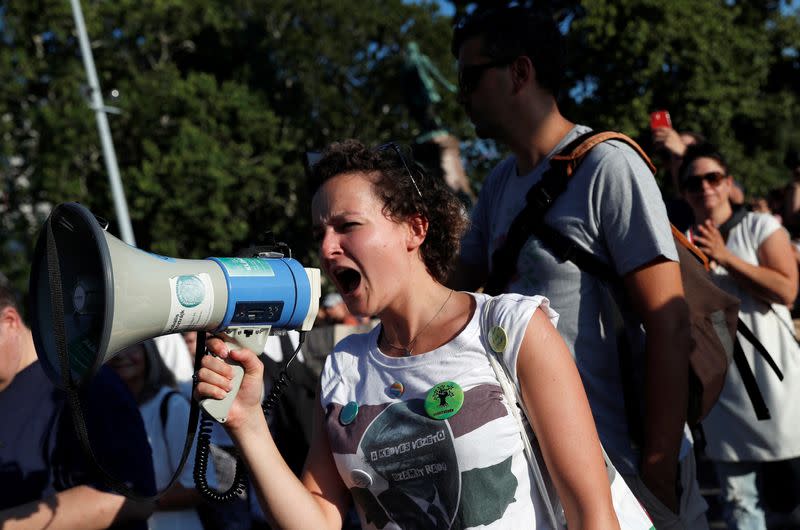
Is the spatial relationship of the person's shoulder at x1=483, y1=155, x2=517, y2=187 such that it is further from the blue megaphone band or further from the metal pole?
the metal pole

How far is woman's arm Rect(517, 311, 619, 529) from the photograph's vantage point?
1.94m

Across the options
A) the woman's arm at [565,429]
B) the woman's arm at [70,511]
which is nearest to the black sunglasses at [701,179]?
the woman's arm at [565,429]

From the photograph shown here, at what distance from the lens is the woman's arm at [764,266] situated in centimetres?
414

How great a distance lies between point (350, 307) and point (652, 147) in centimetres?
256

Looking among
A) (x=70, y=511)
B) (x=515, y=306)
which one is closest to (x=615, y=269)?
(x=515, y=306)

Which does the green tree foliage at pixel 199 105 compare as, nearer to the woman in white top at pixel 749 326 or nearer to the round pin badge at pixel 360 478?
the woman in white top at pixel 749 326

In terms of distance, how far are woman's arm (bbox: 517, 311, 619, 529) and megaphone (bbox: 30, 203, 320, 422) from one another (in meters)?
0.51

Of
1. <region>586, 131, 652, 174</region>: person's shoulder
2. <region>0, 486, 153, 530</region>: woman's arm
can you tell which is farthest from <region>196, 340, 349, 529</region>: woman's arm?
<region>586, 131, 652, 174</region>: person's shoulder

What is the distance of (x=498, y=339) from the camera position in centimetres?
204

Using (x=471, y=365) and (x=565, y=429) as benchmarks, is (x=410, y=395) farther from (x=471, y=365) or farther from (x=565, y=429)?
(x=565, y=429)

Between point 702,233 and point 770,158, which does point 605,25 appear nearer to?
point 770,158

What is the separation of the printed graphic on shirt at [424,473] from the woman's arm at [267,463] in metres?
0.12

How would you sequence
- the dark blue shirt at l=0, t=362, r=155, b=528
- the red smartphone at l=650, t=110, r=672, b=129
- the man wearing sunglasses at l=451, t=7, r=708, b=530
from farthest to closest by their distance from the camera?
the red smartphone at l=650, t=110, r=672, b=129
the dark blue shirt at l=0, t=362, r=155, b=528
the man wearing sunglasses at l=451, t=7, r=708, b=530

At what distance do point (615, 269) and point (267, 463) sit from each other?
1.02 metres
